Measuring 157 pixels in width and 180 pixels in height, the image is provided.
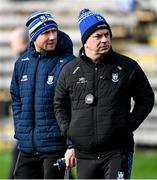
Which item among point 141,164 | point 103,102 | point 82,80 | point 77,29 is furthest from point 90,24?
point 77,29

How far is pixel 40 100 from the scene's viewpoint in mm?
9344

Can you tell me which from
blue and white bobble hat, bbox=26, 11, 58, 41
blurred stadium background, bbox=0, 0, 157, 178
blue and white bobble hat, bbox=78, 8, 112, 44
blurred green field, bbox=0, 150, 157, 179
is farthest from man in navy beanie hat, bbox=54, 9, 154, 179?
blurred stadium background, bbox=0, 0, 157, 178

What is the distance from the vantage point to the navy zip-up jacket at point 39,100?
9.33 meters

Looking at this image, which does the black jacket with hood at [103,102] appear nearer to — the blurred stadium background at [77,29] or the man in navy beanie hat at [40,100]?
the man in navy beanie hat at [40,100]

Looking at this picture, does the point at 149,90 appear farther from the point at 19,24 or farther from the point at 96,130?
the point at 19,24

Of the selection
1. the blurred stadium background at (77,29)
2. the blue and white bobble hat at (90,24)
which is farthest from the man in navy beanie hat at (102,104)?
the blurred stadium background at (77,29)

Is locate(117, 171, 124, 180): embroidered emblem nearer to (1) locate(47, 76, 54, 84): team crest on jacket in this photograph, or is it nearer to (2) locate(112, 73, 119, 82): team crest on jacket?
(2) locate(112, 73, 119, 82): team crest on jacket

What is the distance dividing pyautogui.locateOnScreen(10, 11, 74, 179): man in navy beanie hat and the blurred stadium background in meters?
9.15

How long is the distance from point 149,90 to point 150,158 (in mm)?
8234

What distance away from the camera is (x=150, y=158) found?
1692cm

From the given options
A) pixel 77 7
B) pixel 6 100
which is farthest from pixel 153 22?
pixel 6 100

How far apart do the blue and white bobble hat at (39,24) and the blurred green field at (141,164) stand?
5349mm

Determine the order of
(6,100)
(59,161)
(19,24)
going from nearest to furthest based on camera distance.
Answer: (59,161)
(6,100)
(19,24)

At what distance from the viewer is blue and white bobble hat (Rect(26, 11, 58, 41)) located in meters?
9.45
